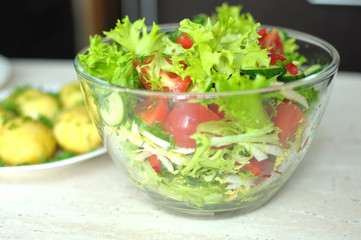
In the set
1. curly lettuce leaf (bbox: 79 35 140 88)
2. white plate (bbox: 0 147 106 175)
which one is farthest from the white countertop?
curly lettuce leaf (bbox: 79 35 140 88)

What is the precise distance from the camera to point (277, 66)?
2.51 feet

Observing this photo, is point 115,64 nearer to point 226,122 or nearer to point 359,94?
point 226,122

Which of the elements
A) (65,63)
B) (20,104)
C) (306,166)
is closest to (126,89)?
(306,166)

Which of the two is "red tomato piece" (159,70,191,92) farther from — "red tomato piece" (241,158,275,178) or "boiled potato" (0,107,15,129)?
"boiled potato" (0,107,15,129)

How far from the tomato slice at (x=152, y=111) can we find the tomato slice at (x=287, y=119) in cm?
18

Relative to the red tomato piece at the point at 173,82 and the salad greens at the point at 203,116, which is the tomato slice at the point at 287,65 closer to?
the salad greens at the point at 203,116

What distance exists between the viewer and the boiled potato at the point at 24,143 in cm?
99

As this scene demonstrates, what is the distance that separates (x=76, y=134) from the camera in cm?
104

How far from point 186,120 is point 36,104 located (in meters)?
0.68

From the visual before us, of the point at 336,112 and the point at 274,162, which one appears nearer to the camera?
the point at 274,162

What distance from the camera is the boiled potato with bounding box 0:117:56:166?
3.26 feet

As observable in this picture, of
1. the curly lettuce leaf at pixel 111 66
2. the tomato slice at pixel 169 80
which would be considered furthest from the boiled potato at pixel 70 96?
the tomato slice at pixel 169 80

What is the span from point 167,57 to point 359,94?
2.72 ft

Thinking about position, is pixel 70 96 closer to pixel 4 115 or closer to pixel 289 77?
pixel 4 115
